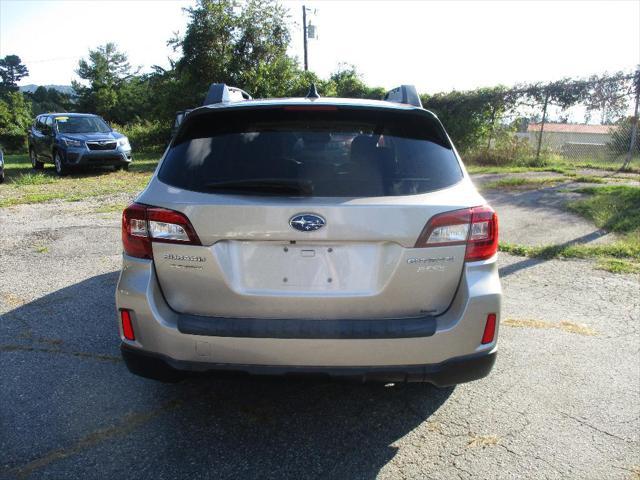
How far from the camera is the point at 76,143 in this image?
46.6 ft

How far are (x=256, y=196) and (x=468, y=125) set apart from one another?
15.9 m

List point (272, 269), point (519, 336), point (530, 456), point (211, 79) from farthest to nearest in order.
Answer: point (211, 79) → point (519, 336) → point (530, 456) → point (272, 269)

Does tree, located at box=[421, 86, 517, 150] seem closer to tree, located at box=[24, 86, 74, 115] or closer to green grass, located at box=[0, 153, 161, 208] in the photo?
green grass, located at box=[0, 153, 161, 208]

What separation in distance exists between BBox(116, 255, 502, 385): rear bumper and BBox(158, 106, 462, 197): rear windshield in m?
0.52

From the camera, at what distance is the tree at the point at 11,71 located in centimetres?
8938

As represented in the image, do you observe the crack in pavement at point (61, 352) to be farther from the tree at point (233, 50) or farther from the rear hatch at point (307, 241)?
the tree at point (233, 50)

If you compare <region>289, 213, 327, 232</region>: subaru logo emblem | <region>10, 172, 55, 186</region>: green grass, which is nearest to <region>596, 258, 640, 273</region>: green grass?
<region>289, 213, 327, 232</region>: subaru logo emblem

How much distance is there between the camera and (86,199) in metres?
10.6

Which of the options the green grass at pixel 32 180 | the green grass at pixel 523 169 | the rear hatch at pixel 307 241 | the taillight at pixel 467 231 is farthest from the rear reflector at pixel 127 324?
the green grass at pixel 523 169

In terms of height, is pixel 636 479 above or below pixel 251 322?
below

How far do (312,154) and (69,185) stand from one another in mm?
11831

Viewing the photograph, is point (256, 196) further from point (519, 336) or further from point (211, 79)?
point (211, 79)

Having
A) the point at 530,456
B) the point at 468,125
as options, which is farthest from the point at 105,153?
the point at 530,456

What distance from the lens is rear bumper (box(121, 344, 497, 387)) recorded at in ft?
7.73
